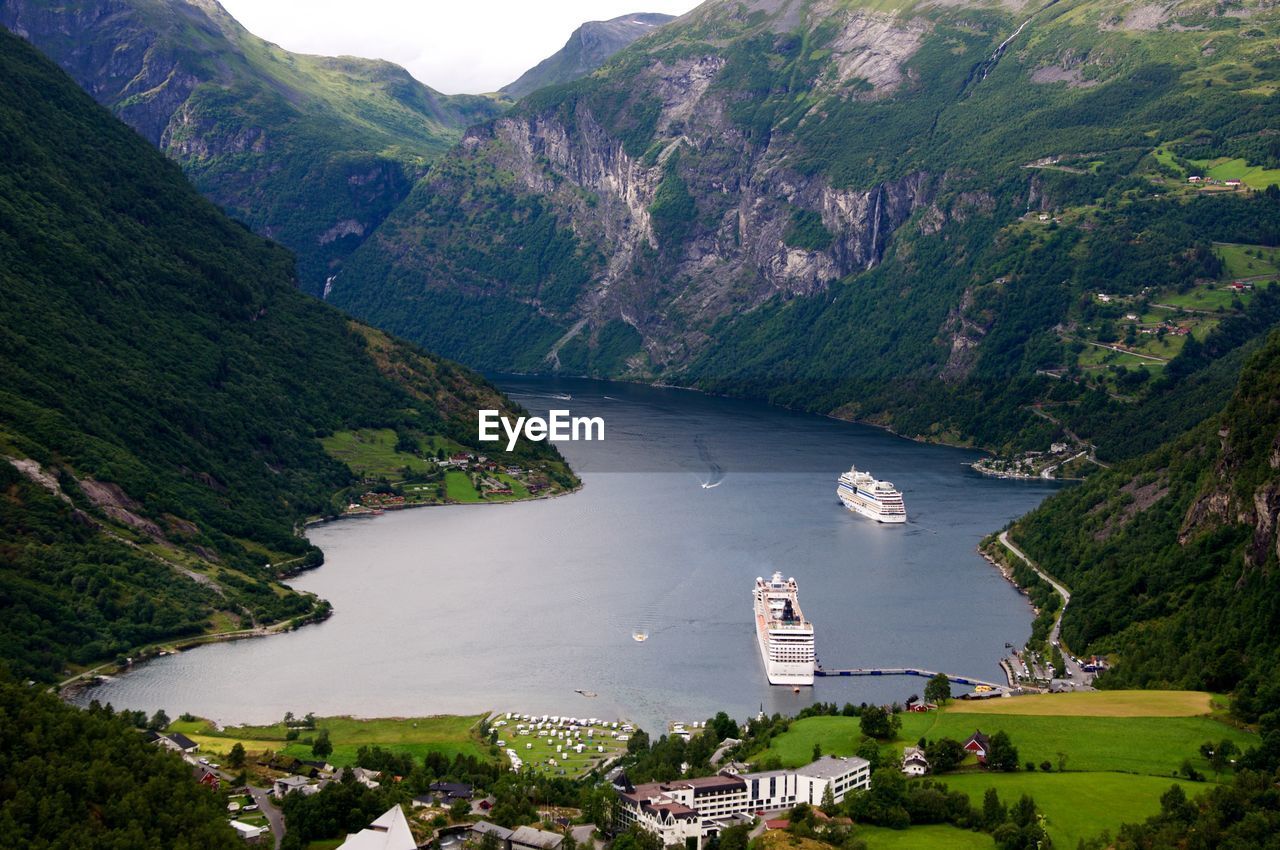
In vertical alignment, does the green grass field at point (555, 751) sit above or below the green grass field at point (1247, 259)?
below

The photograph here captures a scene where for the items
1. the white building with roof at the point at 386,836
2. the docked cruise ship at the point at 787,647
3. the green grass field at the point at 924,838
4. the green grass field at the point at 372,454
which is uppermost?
the green grass field at the point at 372,454

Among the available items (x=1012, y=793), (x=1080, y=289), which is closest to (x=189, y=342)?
(x=1012, y=793)

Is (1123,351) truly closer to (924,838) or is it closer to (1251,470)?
(1251,470)

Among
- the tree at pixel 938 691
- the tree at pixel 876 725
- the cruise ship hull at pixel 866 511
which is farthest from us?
the cruise ship hull at pixel 866 511

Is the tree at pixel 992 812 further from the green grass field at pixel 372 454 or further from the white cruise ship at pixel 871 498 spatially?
the green grass field at pixel 372 454

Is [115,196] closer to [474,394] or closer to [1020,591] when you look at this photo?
[474,394]

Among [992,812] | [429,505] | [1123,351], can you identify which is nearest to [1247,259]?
[1123,351]

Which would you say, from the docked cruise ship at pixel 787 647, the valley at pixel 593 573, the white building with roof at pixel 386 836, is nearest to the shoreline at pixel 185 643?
the valley at pixel 593 573
